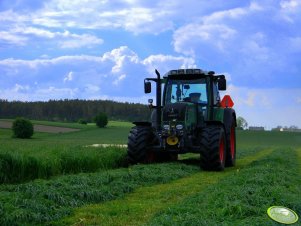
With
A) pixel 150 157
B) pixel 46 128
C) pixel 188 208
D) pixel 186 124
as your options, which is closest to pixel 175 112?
pixel 186 124

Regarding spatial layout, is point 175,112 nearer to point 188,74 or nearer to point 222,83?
point 188,74

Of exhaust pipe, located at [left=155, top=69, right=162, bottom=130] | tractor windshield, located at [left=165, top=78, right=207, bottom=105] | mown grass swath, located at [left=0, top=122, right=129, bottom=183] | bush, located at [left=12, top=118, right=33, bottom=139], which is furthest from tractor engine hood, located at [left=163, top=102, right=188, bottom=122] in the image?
Answer: bush, located at [left=12, top=118, right=33, bottom=139]

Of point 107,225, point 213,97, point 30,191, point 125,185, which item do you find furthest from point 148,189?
point 213,97

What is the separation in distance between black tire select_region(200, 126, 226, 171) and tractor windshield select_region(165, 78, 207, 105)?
1303 millimetres

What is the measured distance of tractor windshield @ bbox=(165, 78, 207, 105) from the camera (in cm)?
1395

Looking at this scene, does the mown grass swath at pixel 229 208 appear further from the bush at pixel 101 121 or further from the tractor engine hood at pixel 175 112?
the bush at pixel 101 121

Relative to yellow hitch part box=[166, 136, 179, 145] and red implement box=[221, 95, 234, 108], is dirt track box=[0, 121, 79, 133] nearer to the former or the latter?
red implement box=[221, 95, 234, 108]

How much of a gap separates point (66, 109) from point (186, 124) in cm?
8691

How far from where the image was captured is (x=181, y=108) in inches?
518

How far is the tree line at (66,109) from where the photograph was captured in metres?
94.0

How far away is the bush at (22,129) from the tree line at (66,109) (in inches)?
1460

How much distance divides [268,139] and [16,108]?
2324 inches

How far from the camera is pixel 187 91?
1402 centimetres

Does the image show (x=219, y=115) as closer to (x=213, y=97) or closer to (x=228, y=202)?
(x=213, y=97)
